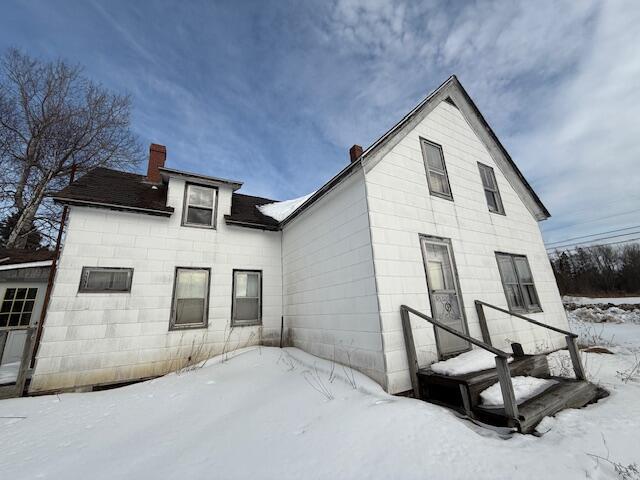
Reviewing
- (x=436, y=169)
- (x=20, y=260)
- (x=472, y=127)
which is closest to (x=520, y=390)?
(x=436, y=169)

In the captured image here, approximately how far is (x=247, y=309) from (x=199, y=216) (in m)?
3.50

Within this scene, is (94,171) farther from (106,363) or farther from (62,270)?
(106,363)

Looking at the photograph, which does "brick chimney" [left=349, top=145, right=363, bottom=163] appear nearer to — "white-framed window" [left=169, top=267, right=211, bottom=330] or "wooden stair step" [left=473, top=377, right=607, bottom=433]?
"white-framed window" [left=169, top=267, right=211, bottom=330]

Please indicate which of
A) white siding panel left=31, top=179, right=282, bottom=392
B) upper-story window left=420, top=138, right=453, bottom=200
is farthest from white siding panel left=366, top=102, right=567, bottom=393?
white siding panel left=31, top=179, right=282, bottom=392

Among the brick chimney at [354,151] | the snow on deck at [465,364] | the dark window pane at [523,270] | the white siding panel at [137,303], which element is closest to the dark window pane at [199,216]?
the white siding panel at [137,303]

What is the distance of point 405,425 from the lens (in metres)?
3.24

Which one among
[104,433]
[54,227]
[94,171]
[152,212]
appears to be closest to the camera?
[104,433]

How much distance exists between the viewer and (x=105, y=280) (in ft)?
22.1

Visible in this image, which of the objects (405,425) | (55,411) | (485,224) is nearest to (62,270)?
(55,411)

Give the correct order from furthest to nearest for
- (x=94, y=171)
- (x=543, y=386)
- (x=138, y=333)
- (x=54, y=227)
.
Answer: (x=54, y=227)
(x=94, y=171)
(x=138, y=333)
(x=543, y=386)

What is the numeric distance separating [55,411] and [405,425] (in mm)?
6274

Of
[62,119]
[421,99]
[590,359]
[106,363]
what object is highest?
[62,119]

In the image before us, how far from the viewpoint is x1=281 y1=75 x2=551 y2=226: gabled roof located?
6.09 meters

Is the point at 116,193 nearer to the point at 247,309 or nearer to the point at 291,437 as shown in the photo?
the point at 247,309
